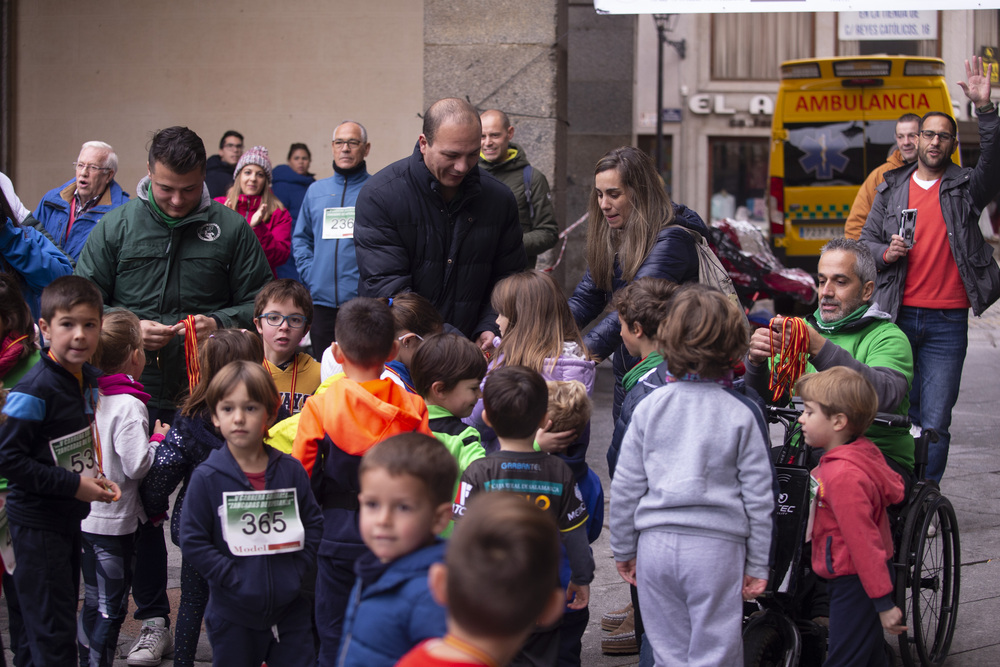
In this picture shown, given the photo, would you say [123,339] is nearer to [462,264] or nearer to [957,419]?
[462,264]

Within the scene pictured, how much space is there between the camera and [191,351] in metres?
4.07

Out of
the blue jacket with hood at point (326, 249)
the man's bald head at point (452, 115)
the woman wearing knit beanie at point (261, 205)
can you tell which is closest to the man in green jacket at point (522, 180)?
the blue jacket with hood at point (326, 249)

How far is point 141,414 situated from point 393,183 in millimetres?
1363

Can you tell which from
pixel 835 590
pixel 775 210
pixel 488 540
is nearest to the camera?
pixel 488 540

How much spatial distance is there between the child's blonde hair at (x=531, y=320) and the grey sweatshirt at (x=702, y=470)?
75 cm

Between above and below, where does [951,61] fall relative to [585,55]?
above

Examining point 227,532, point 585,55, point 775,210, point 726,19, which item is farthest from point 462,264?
point 726,19

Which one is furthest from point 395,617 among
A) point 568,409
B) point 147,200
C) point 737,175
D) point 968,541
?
point 737,175

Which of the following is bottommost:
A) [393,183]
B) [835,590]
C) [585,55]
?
[835,590]

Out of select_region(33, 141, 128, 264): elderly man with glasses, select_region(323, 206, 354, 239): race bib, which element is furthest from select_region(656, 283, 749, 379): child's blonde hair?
select_region(33, 141, 128, 264): elderly man with glasses

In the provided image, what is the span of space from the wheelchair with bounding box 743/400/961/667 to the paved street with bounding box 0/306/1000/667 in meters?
0.34

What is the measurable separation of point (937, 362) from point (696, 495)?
2953 millimetres

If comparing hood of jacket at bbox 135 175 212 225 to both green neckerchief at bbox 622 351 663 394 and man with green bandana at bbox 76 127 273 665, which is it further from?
green neckerchief at bbox 622 351 663 394

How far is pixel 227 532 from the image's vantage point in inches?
123
